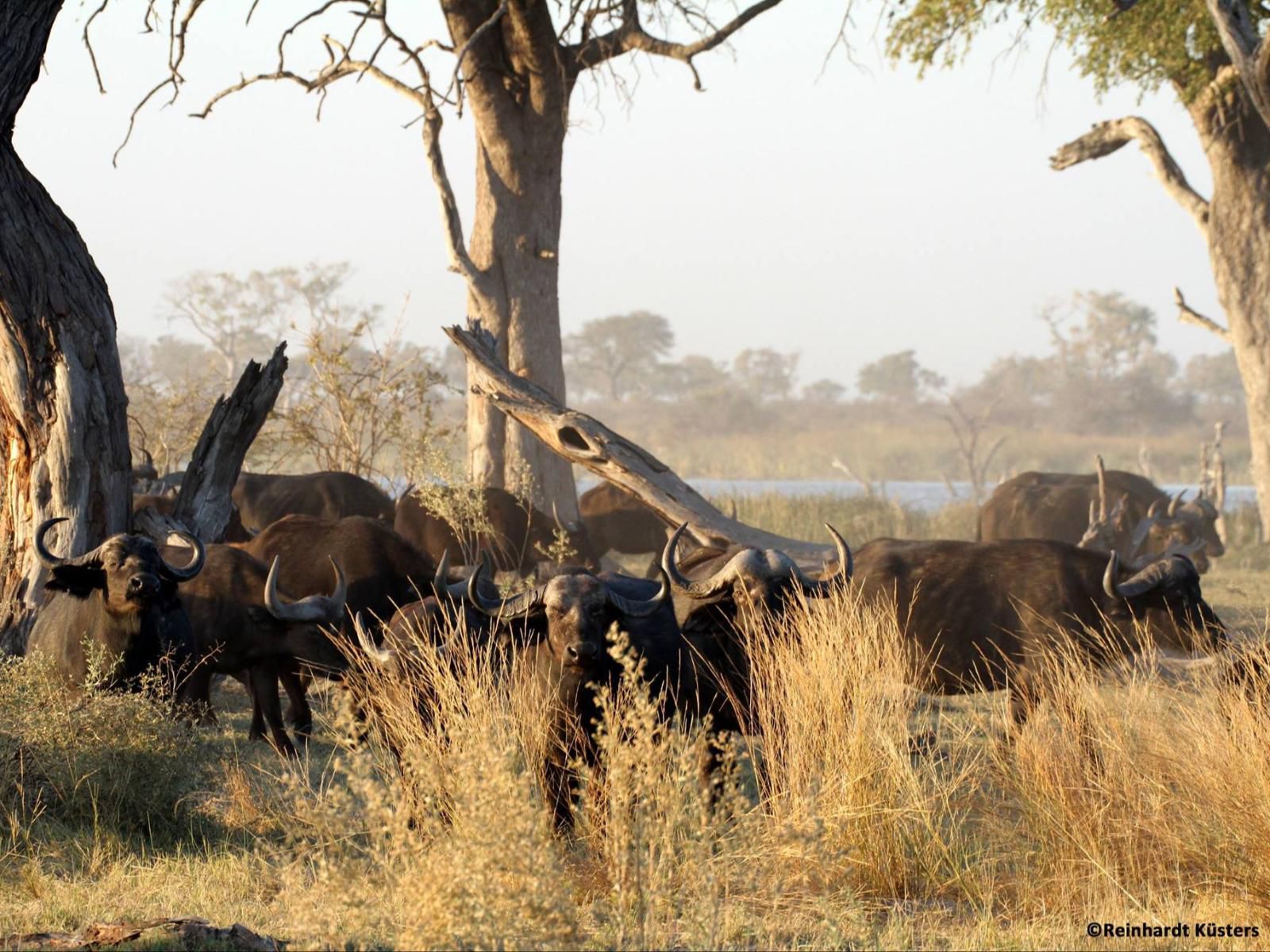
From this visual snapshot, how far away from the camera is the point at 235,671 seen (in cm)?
961

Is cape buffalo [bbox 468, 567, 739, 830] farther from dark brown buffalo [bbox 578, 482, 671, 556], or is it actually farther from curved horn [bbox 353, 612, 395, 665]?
dark brown buffalo [bbox 578, 482, 671, 556]

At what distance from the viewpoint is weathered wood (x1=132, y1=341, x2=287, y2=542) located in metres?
10.7

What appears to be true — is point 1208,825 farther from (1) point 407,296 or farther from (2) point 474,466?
(1) point 407,296

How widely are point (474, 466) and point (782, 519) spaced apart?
21.4ft

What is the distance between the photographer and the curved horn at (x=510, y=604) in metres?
6.79

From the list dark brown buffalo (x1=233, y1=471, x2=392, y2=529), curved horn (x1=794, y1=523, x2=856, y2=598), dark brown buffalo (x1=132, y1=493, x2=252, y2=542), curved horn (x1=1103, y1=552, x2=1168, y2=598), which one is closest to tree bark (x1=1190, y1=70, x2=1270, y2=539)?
curved horn (x1=1103, y1=552, x2=1168, y2=598)

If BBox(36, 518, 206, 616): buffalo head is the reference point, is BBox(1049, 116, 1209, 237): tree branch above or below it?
above

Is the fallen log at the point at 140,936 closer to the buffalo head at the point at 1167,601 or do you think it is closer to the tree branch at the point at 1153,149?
the buffalo head at the point at 1167,601

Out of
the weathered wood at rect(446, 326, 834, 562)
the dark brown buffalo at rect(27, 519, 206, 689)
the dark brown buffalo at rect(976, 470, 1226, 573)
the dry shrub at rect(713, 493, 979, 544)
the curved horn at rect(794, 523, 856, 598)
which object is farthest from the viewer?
the dry shrub at rect(713, 493, 979, 544)

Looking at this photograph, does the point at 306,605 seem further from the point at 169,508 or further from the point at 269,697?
the point at 169,508

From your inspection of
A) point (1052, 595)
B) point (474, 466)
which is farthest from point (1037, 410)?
point (1052, 595)

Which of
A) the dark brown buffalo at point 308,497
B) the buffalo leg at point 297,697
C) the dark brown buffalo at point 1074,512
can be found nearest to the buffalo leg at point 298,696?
the buffalo leg at point 297,697

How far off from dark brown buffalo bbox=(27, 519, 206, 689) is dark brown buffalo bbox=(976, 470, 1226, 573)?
1234cm

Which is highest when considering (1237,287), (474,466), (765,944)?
(1237,287)
